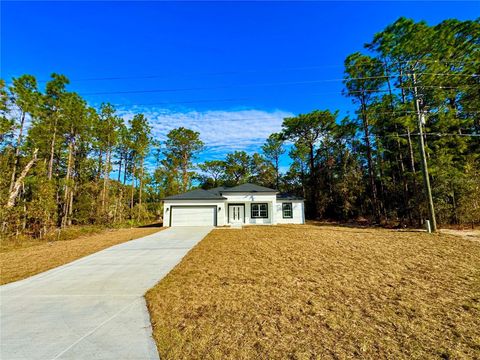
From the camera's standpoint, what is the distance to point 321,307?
3.63 m

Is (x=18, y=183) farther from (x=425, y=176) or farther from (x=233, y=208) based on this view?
(x=425, y=176)

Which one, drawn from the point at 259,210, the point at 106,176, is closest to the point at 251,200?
the point at 259,210

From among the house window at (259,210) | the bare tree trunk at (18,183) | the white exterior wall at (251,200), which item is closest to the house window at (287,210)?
the white exterior wall at (251,200)

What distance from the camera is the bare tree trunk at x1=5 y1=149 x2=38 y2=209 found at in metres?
13.2

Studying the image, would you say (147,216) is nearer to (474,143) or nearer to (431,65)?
(431,65)

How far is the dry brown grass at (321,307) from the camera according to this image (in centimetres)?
258

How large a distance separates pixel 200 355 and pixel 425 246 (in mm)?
9376

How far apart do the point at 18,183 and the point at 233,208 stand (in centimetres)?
1594

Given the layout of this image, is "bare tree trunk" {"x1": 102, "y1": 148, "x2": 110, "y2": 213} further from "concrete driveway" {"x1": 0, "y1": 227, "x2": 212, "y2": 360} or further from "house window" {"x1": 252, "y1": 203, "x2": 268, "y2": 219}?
"concrete driveway" {"x1": 0, "y1": 227, "x2": 212, "y2": 360}

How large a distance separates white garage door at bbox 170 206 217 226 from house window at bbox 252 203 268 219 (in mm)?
3693

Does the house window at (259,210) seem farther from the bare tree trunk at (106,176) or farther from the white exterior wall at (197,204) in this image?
the bare tree trunk at (106,176)

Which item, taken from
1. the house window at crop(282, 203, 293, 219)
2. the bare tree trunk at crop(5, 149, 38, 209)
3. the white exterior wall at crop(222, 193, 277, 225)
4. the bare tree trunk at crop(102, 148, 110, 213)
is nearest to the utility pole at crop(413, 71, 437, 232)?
the house window at crop(282, 203, 293, 219)

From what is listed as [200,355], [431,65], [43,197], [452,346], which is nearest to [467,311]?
[452,346]

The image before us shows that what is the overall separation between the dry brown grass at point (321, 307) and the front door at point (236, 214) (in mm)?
12519
